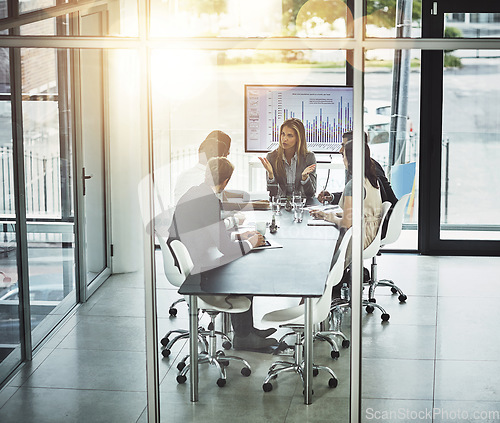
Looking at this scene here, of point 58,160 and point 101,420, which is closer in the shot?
point 101,420

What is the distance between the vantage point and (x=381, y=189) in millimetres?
4234

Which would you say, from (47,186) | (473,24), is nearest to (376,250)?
(473,24)

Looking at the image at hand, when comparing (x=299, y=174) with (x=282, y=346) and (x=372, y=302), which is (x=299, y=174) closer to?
(x=372, y=302)

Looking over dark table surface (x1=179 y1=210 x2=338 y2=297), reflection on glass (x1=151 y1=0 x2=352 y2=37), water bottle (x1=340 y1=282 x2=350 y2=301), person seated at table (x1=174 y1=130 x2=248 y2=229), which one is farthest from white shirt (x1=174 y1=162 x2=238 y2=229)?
water bottle (x1=340 y1=282 x2=350 y2=301)

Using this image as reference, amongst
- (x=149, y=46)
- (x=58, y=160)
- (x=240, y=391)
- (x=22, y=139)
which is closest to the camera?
(x=149, y=46)

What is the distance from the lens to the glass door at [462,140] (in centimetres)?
448

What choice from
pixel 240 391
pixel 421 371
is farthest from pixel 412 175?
pixel 240 391

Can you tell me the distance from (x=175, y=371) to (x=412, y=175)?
1954 millimetres

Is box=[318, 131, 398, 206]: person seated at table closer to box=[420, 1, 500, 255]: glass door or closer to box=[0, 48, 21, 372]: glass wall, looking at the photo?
box=[420, 1, 500, 255]: glass door

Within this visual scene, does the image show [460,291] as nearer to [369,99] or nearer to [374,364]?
[374,364]

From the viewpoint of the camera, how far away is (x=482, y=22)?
16.0 feet

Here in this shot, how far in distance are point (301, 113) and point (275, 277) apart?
0.89 metres

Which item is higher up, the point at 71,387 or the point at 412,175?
the point at 412,175

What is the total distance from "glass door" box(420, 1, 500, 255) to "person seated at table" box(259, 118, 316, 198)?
0.77 meters
